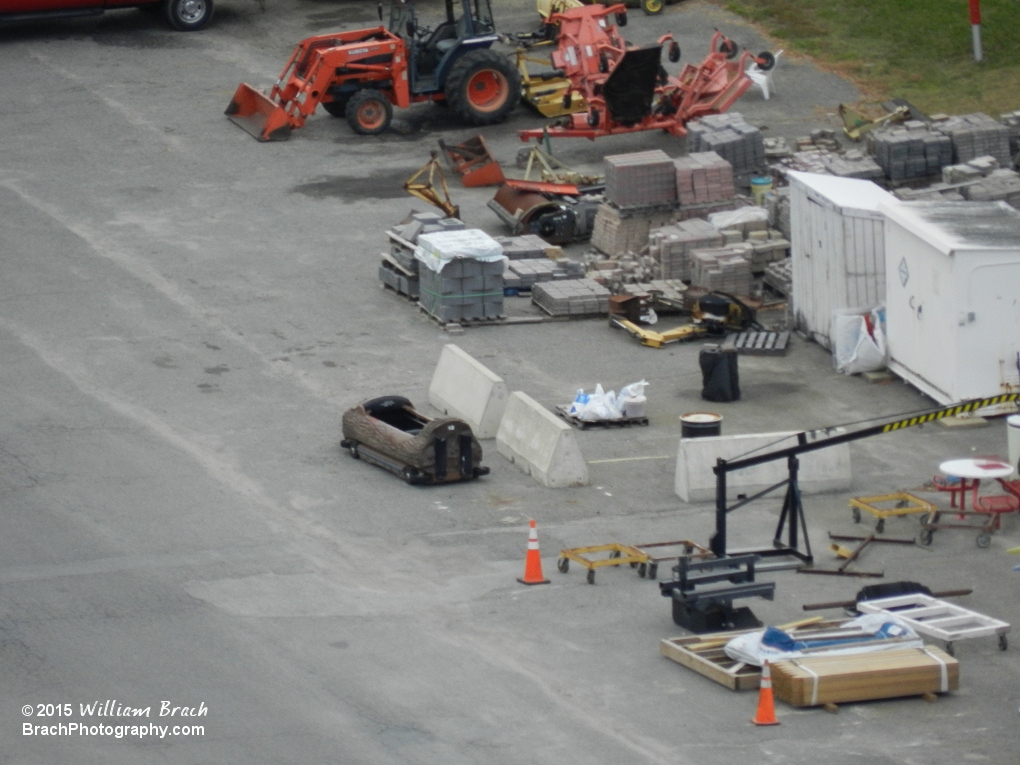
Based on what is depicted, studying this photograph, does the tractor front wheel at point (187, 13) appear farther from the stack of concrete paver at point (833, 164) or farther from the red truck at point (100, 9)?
the stack of concrete paver at point (833, 164)

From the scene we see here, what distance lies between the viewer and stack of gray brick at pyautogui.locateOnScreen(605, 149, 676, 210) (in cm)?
2542

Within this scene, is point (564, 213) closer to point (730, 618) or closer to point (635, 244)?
point (635, 244)

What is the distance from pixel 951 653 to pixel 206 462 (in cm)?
829

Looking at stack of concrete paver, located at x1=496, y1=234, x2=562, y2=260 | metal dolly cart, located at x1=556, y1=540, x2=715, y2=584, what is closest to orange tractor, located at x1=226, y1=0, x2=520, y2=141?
stack of concrete paver, located at x1=496, y1=234, x2=562, y2=260

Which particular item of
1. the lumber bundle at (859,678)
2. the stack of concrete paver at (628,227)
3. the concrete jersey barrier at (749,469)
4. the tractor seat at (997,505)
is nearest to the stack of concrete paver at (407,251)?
the stack of concrete paver at (628,227)

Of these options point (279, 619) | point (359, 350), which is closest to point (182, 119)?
point (359, 350)

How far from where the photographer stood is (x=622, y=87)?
30047 mm

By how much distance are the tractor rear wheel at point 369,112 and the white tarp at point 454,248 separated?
861 centimetres

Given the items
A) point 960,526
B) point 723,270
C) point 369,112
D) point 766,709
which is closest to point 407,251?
point 723,270

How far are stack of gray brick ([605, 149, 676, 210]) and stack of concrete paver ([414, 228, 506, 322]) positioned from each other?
9.90ft

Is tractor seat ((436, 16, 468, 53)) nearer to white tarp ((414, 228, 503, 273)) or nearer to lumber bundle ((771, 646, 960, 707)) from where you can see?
white tarp ((414, 228, 503, 273))

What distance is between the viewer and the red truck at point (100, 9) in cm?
3575

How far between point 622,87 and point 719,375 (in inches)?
417

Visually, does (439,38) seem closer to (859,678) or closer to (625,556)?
(625,556)
